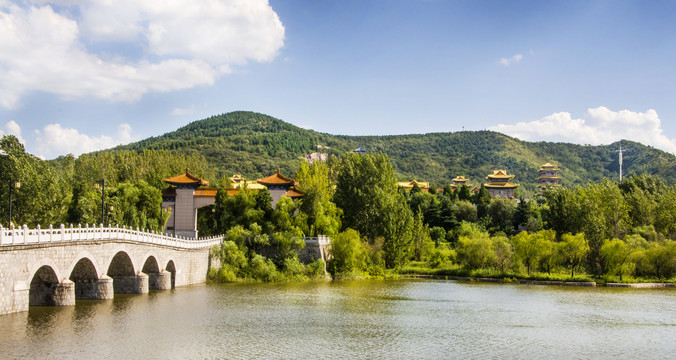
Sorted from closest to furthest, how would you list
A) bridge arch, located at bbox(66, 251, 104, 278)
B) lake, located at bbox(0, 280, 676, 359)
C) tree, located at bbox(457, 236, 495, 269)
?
lake, located at bbox(0, 280, 676, 359)
bridge arch, located at bbox(66, 251, 104, 278)
tree, located at bbox(457, 236, 495, 269)

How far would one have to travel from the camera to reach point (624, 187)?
2616 inches

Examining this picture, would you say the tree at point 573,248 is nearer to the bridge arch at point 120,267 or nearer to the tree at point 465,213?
the tree at point 465,213

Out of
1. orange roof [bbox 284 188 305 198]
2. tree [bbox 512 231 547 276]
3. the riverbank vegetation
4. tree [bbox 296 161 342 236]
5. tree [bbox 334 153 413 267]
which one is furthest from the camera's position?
orange roof [bbox 284 188 305 198]

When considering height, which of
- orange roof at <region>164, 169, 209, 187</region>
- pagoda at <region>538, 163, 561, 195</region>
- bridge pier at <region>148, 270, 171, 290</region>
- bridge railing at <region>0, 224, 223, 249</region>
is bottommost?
bridge pier at <region>148, 270, 171, 290</region>

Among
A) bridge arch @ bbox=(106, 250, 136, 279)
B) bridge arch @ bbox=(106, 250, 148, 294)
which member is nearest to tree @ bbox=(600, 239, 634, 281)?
bridge arch @ bbox=(106, 250, 148, 294)

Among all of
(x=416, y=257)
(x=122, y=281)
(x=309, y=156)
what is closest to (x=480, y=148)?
(x=309, y=156)

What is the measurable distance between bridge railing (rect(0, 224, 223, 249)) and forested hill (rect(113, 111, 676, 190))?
86.9 meters

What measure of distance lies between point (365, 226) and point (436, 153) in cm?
13682

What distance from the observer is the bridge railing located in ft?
79.2

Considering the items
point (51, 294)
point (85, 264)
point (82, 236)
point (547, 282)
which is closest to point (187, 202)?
point (85, 264)

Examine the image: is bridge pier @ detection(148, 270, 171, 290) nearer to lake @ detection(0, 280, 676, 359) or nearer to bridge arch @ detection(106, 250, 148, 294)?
lake @ detection(0, 280, 676, 359)

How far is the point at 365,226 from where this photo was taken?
54.0m

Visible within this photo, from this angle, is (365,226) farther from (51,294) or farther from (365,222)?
(51,294)

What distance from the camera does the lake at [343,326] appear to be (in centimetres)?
2153
